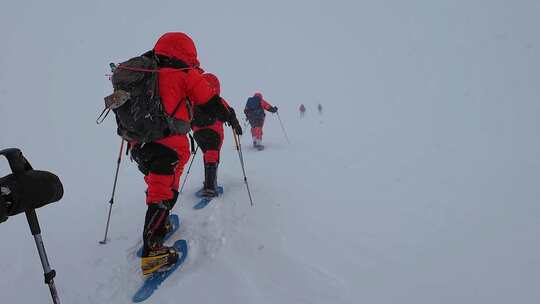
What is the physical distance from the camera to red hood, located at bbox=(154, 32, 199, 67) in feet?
10.3

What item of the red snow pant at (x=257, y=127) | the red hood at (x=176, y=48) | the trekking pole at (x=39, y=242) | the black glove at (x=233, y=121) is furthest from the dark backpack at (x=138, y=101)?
the red snow pant at (x=257, y=127)

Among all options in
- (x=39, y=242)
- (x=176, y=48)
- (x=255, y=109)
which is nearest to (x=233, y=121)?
(x=176, y=48)

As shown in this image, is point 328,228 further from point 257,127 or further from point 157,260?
point 257,127

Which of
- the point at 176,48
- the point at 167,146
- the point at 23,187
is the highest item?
the point at 176,48

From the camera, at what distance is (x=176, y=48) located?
3168 mm

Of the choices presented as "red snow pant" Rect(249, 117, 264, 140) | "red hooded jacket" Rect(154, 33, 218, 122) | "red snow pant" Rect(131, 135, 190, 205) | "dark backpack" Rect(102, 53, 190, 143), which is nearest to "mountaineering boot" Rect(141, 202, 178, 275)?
"red snow pant" Rect(131, 135, 190, 205)

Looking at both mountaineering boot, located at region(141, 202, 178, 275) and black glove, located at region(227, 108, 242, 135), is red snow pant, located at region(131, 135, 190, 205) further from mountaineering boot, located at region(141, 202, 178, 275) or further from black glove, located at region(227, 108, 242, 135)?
black glove, located at region(227, 108, 242, 135)

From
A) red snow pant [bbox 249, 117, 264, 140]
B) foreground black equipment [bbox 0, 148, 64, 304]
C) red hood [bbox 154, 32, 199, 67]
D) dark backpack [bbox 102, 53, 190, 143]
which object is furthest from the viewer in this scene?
red snow pant [bbox 249, 117, 264, 140]

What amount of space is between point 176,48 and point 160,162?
45.2 inches

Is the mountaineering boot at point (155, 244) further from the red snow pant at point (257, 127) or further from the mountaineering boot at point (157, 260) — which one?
the red snow pant at point (257, 127)

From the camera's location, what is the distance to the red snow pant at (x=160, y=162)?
3.02m

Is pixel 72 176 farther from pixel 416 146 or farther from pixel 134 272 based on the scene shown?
pixel 416 146

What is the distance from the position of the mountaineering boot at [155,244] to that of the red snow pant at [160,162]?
108mm

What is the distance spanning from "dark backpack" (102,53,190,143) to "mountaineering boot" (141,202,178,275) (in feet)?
2.26
